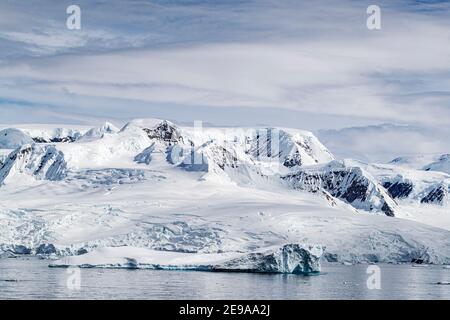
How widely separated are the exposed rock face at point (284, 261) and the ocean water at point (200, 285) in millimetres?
2441

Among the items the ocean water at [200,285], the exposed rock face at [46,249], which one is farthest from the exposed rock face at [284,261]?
the exposed rock face at [46,249]

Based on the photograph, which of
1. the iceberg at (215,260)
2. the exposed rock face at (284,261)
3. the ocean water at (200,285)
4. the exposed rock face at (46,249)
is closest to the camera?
the ocean water at (200,285)

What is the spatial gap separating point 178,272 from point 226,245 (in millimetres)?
30115

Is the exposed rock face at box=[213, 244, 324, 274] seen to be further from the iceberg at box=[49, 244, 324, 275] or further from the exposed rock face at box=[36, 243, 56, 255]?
the exposed rock face at box=[36, 243, 56, 255]

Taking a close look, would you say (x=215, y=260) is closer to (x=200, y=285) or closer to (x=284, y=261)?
(x=284, y=261)

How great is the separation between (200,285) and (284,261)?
21.8m

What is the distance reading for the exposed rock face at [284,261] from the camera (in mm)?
103938

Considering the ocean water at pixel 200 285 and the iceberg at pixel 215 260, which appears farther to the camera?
the iceberg at pixel 215 260

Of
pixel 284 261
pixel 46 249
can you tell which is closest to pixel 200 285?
pixel 284 261

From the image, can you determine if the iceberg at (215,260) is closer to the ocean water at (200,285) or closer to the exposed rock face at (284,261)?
the exposed rock face at (284,261)

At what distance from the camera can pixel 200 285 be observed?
86.0 m

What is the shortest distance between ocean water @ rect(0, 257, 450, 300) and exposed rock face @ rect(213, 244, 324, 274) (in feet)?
8.01

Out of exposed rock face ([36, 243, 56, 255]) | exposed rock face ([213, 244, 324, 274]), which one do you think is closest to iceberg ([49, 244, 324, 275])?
exposed rock face ([213, 244, 324, 274])
